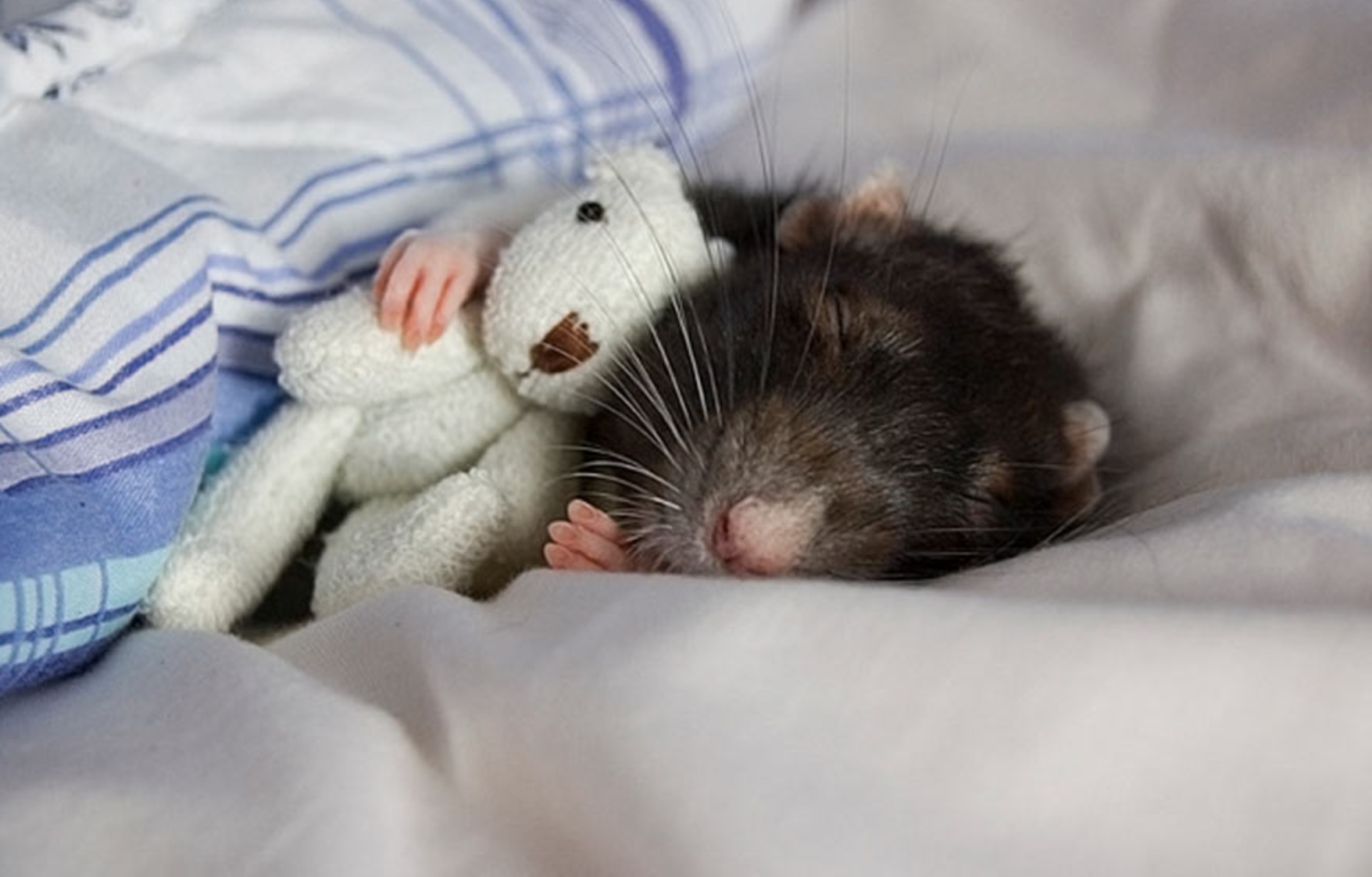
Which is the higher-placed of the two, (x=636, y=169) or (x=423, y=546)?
(x=636, y=169)

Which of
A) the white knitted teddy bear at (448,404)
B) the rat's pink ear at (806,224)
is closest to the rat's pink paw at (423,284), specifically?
the white knitted teddy bear at (448,404)

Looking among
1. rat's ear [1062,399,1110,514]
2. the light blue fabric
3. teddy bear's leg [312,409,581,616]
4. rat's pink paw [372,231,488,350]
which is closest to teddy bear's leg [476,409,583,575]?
teddy bear's leg [312,409,581,616]

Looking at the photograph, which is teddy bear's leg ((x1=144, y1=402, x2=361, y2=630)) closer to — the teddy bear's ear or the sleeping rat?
the sleeping rat

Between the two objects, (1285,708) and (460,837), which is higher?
(1285,708)

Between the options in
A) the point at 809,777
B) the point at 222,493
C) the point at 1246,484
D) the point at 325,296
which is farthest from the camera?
the point at 325,296

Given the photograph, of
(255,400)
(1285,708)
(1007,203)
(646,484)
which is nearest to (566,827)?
(1285,708)

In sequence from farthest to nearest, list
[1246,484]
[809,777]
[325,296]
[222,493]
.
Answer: [325,296] → [222,493] → [1246,484] → [809,777]

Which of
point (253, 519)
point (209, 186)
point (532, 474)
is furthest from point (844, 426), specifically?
point (209, 186)

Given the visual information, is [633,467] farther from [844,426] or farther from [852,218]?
[852,218]

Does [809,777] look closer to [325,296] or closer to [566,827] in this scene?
[566,827]
